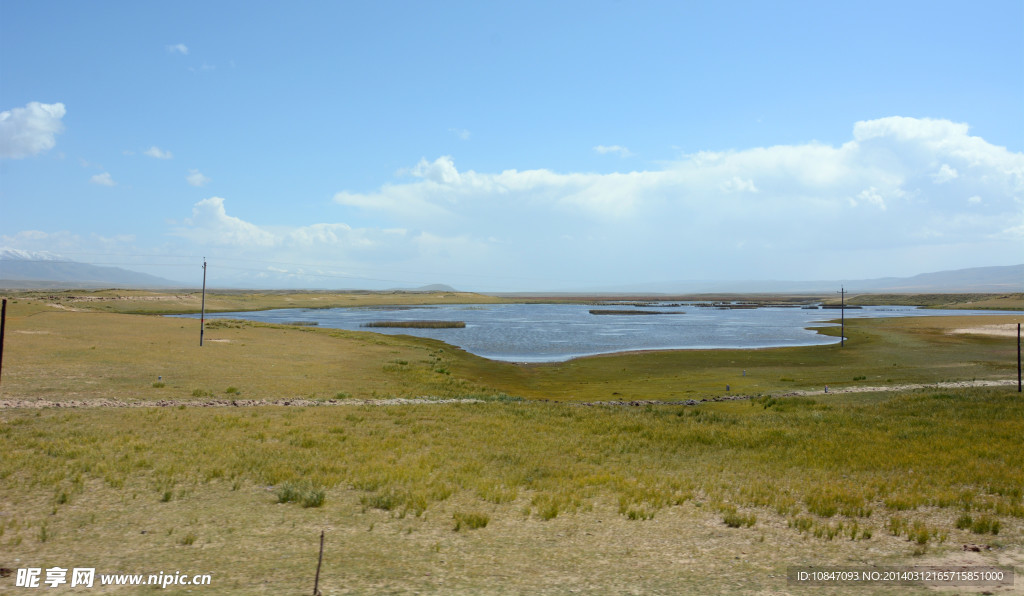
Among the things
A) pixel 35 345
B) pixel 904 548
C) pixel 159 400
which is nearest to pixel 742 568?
pixel 904 548

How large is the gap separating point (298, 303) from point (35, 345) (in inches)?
5149

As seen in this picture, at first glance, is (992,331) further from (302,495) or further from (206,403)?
(302,495)

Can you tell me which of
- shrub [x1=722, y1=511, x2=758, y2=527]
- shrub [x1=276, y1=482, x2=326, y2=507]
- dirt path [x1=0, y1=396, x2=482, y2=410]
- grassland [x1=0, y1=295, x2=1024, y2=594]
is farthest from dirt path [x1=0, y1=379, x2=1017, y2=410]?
shrub [x1=722, y1=511, x2=758, y2=527]

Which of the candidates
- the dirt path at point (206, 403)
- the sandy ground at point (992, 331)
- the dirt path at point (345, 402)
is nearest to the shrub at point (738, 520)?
the dirt path at point (345, 402)

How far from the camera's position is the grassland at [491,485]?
9461 millimetres

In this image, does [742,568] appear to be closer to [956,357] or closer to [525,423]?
[525,423]

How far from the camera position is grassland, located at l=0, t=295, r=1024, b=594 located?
9461mm

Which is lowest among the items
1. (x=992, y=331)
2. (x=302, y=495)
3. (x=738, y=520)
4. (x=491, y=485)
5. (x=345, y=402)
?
(x=345, y=402)

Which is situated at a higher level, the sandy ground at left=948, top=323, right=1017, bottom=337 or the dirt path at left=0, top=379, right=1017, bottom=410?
the sandy ground at left=948, top=323, right=1017, bottom=337

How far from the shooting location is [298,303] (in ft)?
549

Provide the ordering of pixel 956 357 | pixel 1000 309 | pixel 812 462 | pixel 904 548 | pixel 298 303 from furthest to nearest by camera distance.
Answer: pixel 298 303, pixel 1000 309, pixel 956 357, pixel 812 462, pixel 904 548

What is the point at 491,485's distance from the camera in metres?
14.2

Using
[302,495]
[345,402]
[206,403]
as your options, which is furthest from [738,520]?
[206,403]

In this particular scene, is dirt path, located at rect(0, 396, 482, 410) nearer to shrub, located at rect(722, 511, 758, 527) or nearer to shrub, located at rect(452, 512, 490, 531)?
shrub, located at rect(452, 512, 490, 531)
